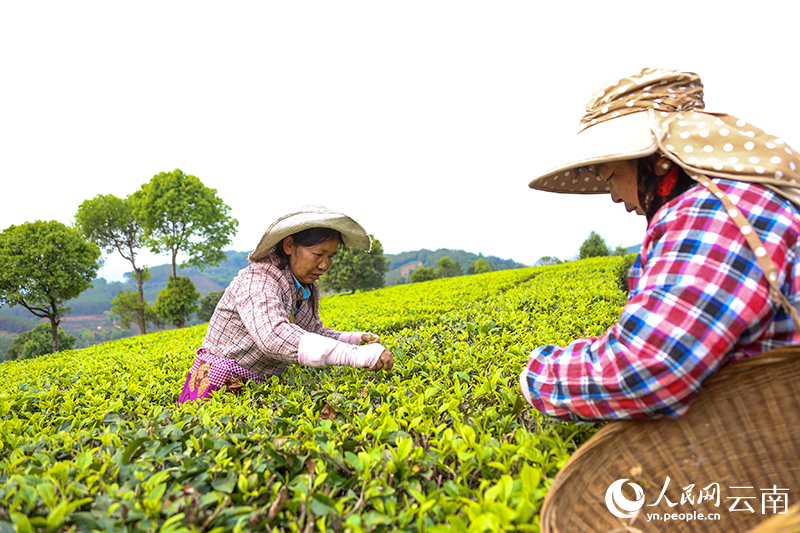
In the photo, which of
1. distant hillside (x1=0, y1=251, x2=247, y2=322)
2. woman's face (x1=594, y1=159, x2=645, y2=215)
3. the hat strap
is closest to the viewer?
the hat strap

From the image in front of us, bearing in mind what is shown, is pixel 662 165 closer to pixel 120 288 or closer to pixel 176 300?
pixel 176 300

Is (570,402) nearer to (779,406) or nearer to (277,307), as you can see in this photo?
(779,406)

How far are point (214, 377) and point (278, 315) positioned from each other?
2.27 feet

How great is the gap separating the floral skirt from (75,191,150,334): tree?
27.2 metres

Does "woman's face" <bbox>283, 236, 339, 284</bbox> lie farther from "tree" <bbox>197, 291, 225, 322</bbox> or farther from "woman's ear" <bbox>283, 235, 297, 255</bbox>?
"tree" <bbox>197, 291, 225, 322</bbox>

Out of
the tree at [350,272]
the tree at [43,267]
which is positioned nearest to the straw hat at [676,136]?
the tree at [43,267]

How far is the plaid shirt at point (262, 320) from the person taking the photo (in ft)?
7.00

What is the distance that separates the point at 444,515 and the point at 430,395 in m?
0.74

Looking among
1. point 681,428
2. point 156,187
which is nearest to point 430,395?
point 681,428

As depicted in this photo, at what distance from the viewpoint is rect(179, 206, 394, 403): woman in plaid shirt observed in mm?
2096

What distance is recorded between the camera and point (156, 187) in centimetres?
2422

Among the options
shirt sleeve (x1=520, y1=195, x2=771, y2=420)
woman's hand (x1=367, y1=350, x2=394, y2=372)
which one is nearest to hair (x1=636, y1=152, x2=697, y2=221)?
shirt sleeve (x1=520, y1=195, x2=771, y2=420)

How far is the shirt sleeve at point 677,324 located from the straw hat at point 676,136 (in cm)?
20

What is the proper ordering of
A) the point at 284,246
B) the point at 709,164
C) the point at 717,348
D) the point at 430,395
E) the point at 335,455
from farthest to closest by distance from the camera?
1. the point at 284,246
2. the point at 430,395
3. the point at 335,455
4. the point at 709,164
5. the point at 717,348
